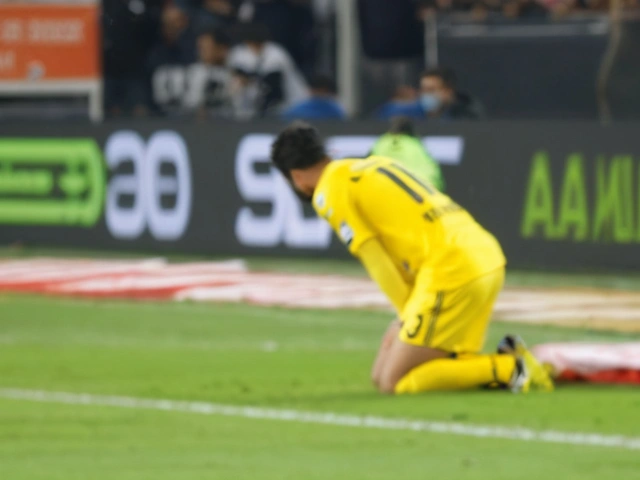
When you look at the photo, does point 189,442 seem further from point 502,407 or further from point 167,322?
point 167,322

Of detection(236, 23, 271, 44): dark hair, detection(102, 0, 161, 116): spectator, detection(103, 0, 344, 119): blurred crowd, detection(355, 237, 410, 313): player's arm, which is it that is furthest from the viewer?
detection(102, 0, 161, 116): spectator

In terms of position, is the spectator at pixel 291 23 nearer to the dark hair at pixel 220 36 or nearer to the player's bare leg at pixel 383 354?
the dark hair at pixel 220 36

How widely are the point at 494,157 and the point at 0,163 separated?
6.36 metres

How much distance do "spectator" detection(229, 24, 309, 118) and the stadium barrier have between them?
2.99ft

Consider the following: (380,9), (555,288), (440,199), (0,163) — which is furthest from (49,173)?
(440,199)

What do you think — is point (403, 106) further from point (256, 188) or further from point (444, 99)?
point (256, 188)

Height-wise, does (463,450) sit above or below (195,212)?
above

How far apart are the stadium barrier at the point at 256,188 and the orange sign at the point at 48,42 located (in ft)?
5.17

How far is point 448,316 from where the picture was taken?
30.8 feet

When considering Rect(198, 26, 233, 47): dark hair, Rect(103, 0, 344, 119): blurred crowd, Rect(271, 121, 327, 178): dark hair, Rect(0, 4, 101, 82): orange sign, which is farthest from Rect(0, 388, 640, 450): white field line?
Rect(0, 4, 101, 82): orange sign

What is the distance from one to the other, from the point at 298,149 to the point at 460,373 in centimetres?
146

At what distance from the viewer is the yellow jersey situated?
9273mm

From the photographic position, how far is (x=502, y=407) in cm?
880

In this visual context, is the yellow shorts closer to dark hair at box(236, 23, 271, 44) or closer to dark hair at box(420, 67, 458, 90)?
dark hair at box(420, 67, 458, 90)
